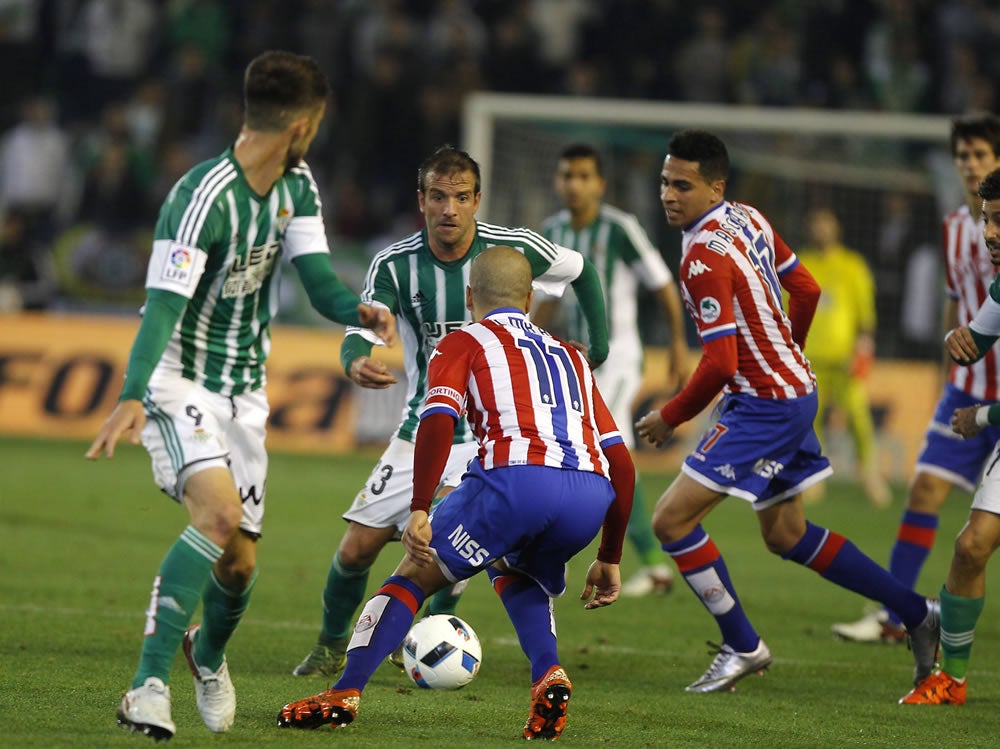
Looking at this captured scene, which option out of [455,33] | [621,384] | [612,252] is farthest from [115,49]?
[621,384]

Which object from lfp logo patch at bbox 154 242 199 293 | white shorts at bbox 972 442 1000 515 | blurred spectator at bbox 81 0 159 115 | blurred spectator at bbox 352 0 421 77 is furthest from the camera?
blurred spectator at bbox 81 0 159 115

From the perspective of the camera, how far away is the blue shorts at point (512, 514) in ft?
16.3

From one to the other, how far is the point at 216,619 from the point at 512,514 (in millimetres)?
1124

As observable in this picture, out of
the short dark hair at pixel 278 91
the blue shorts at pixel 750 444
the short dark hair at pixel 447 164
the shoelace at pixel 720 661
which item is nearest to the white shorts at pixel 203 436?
the short dark hair at pixel 278 91

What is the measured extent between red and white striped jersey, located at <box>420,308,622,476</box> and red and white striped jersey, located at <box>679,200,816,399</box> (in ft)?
3.70

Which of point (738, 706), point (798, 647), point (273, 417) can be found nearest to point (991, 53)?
point (273, 417)

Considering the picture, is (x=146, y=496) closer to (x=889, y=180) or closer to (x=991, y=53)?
(x=889, y=180)

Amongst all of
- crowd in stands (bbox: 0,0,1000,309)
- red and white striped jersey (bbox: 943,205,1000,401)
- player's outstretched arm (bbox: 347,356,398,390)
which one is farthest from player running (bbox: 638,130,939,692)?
crowd in stands (bbox: 0,0,1000,309)

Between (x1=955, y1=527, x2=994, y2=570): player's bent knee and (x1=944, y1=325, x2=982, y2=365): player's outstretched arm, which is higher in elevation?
(x1=944, y1=325, x2=982, y2=365): player's outstretched arm

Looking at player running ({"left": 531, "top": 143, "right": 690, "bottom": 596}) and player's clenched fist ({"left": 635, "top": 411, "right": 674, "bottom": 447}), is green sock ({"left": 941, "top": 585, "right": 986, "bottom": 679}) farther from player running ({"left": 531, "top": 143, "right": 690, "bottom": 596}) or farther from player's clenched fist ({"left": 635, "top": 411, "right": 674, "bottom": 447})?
player running ({"left": 531, "top": 143, "right": 690, "bottom": 596})

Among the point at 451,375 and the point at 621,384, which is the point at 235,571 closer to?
the point at 451,375

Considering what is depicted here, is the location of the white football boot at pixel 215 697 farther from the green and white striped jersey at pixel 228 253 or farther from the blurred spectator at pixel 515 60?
the blurred spectator at pixel 515 60

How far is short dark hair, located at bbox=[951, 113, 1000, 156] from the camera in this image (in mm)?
7262

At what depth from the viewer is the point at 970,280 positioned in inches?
284
